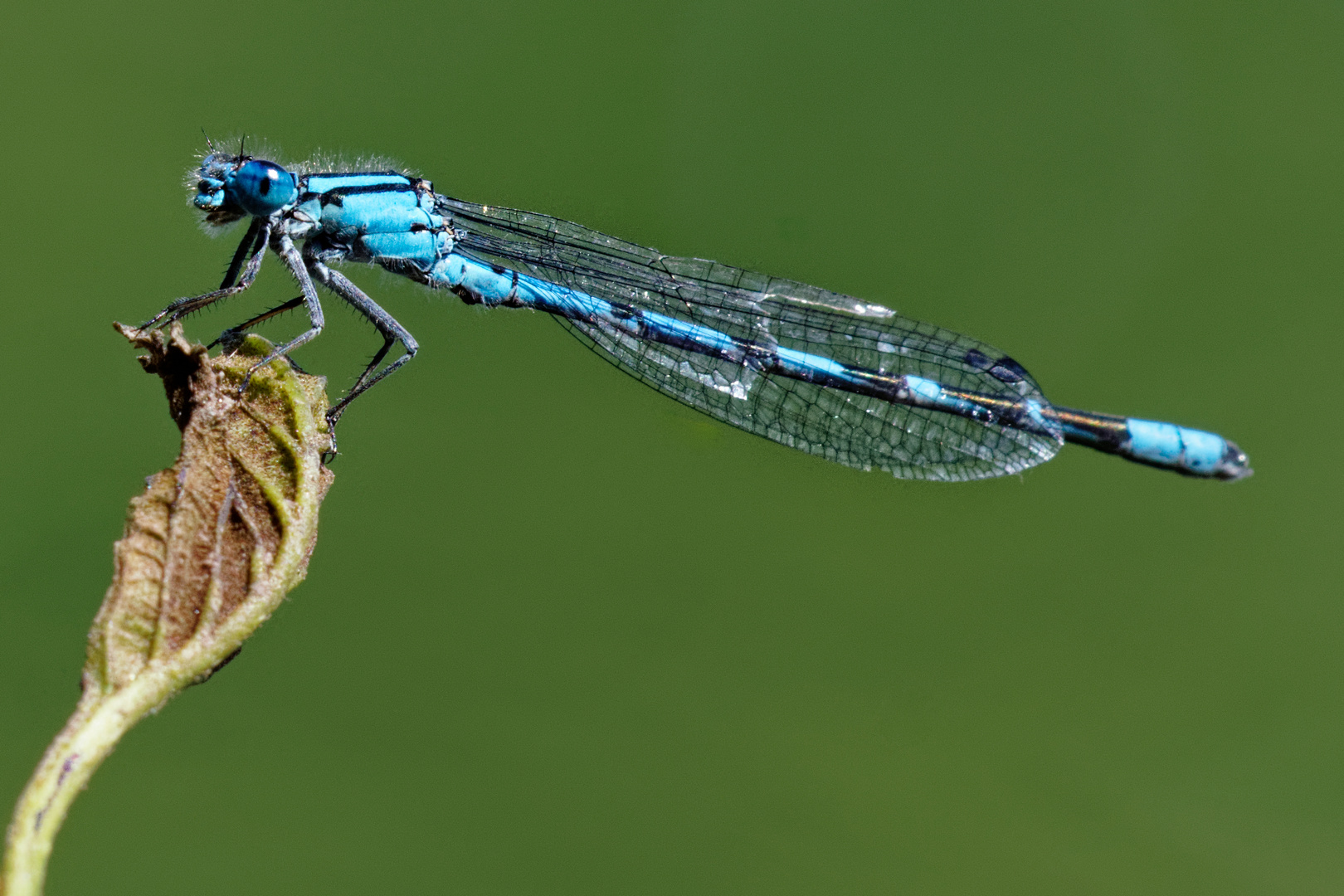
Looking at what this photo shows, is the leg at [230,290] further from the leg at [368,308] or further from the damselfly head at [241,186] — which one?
the leg at [368,308]

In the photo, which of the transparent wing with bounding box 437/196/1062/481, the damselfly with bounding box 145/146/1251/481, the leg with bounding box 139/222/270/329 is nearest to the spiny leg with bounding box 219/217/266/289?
the leg with bounding box 139/222/270/329

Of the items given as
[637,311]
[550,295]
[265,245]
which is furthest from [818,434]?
[265,245]

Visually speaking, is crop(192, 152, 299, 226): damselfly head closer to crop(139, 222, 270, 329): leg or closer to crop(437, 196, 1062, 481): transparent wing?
crop(139, 222, 270, 329): leg

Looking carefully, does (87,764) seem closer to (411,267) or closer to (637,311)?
(411,267)

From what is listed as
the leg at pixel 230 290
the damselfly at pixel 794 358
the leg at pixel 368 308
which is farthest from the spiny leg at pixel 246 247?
the damselfly at pixel 794 358

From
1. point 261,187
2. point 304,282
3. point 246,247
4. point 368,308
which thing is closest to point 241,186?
point 261,187

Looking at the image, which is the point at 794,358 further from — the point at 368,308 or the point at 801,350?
the point at 368,308
